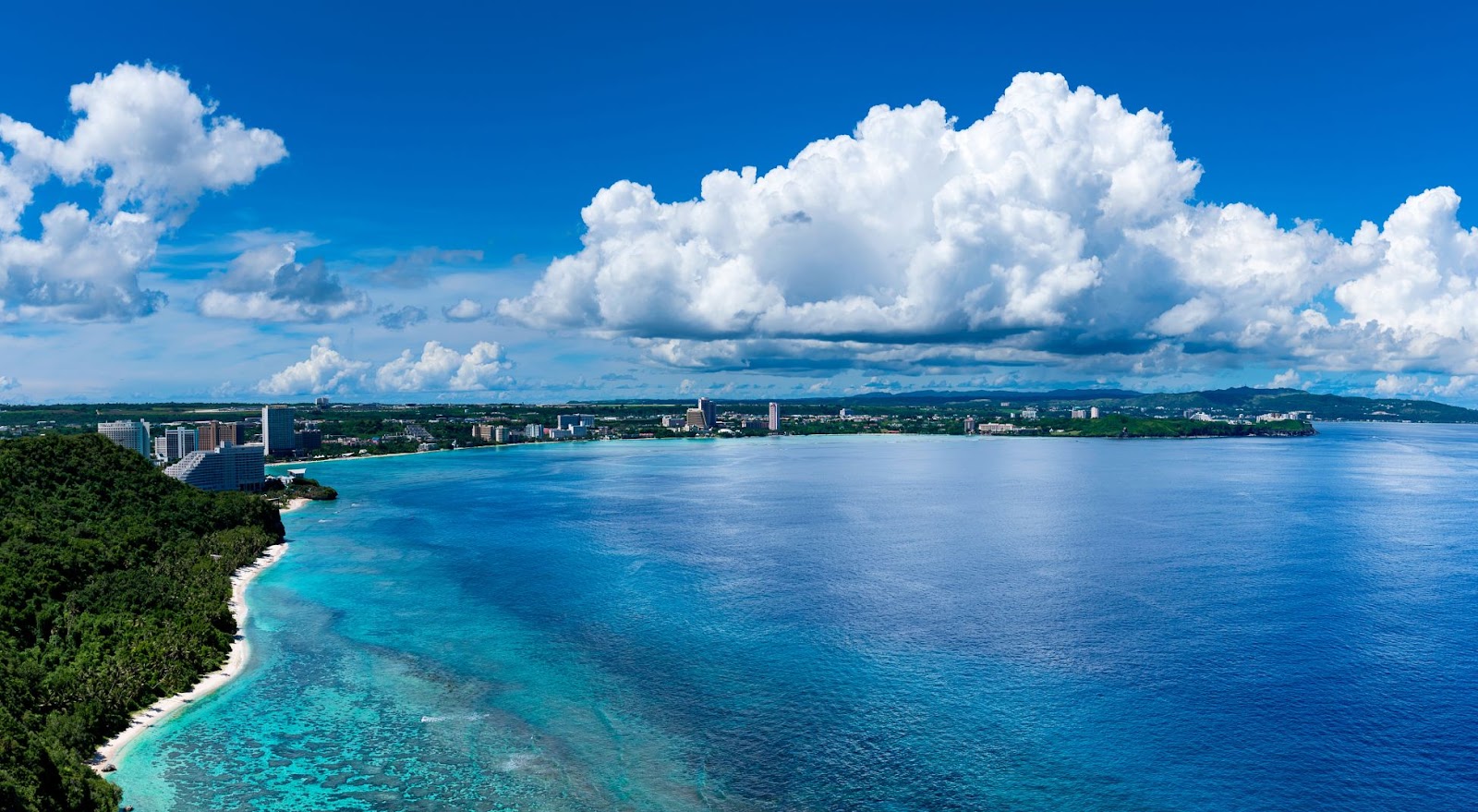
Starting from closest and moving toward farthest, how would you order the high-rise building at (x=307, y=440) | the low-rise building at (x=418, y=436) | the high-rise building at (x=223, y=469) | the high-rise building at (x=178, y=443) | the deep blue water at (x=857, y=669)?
the deep blue water at (x=857, y=669) → the high-rise building at (x=223, y=469) → the high-rise building at (x=178, y=443) → the high-rise building at (x=307, y=440) → the low-rise building at (x=418, y=436)

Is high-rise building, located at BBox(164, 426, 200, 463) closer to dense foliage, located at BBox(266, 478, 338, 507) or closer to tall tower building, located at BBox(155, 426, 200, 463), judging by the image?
tall tower building, located at BBox(155, 426, 200, 463)

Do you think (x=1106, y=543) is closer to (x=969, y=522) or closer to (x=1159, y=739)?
(x=969, y=522)

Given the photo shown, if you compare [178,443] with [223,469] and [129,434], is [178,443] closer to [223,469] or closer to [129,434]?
[129,434]

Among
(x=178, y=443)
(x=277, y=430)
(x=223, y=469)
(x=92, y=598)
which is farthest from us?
(x=277, y=430)

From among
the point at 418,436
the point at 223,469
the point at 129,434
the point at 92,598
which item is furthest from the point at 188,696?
the point at 418,436

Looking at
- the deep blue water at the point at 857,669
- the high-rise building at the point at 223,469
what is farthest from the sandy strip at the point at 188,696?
the high-rise building at the point at 223,469

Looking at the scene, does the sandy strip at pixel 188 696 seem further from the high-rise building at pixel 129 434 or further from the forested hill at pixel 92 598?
the high-rise building at pixel 129 434
